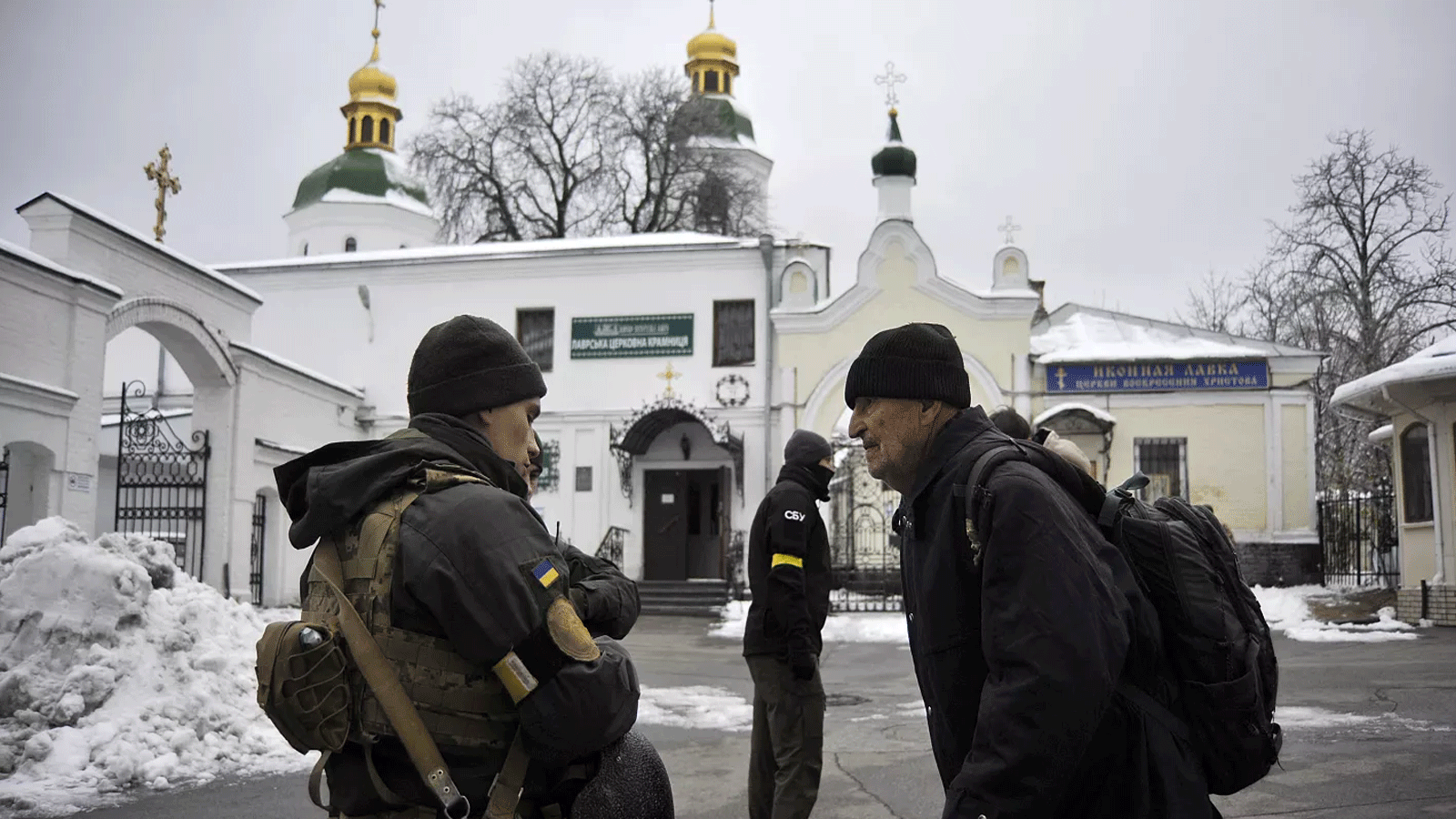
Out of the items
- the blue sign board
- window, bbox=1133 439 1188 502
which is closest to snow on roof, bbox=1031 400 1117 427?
the blue sign board

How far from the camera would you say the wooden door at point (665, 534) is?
24.3 meters

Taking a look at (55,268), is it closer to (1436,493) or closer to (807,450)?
(807,450)

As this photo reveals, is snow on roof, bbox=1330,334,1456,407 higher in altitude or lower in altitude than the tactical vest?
higher

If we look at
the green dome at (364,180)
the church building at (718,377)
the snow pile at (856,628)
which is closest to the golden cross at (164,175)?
the church building at (718,377)

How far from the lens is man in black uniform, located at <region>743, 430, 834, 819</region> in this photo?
18.6 ft

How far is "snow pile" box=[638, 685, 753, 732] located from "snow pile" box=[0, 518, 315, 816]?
316 cm

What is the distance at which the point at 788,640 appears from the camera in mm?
5770

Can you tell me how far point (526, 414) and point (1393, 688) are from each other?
32.3 ft

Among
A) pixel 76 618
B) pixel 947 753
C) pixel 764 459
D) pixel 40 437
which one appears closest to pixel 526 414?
pixel 947 753

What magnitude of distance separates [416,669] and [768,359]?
21617 mm

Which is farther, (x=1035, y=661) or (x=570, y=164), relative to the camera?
(x=570, y=164)

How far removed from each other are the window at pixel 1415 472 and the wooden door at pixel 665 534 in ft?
43.6

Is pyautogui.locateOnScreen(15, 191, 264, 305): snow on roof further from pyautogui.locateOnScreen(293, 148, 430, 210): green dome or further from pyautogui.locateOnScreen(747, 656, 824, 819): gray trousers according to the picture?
pyautogui.locateOnScreen(293, 148, 430, 210): green dome

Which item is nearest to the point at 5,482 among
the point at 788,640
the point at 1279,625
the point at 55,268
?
the point at 55,268
